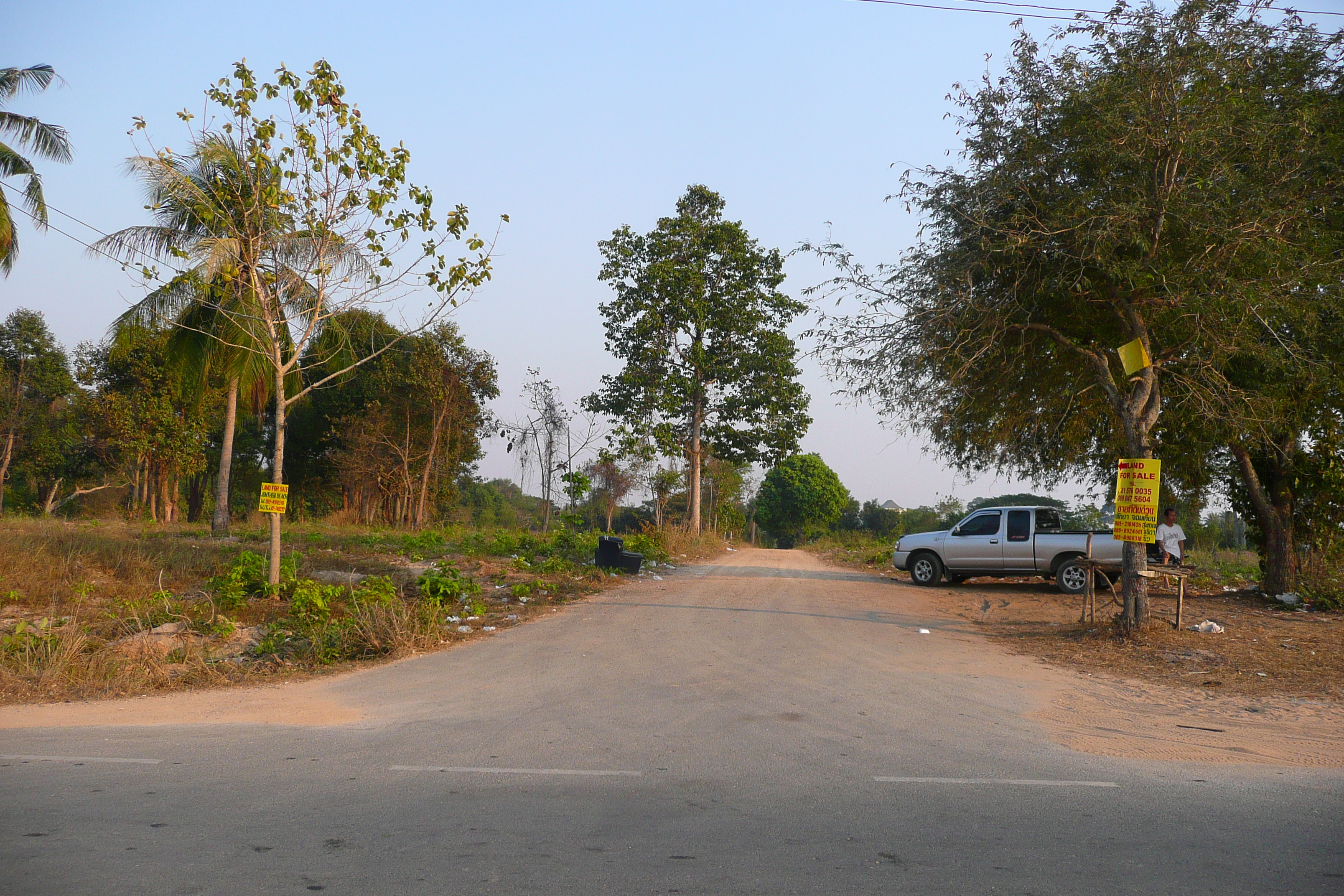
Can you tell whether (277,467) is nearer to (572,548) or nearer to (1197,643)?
(572,548)

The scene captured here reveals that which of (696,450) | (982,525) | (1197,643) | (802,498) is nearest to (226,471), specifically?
(696,450)

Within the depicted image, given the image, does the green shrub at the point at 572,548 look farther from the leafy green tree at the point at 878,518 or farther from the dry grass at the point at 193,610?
the leafy green tree at the point at 878,518

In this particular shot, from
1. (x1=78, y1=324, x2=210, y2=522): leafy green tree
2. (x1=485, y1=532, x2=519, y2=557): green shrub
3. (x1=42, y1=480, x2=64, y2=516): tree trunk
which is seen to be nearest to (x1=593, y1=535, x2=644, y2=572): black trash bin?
(x1=485, y1=532, x2=519, y2=557): green shrub

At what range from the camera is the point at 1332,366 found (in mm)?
12633

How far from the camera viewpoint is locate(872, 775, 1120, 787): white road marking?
5.32m

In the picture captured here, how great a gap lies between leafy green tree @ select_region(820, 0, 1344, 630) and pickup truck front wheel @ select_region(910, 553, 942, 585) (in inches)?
245

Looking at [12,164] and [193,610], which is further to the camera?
[12,164]

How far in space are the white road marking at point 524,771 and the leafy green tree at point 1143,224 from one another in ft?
27.0

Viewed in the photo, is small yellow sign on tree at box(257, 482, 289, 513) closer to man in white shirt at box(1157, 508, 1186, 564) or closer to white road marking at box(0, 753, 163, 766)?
white road marking at box(0, 753, 163, 766)

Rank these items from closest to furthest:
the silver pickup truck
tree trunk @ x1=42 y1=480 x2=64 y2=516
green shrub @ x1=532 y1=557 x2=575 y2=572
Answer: the silver pickup truck
green shrub @ x1=532 y1=557 x2=575 y2=572
tree trunk @ x1=42 y1=480 x2=64 y2=516

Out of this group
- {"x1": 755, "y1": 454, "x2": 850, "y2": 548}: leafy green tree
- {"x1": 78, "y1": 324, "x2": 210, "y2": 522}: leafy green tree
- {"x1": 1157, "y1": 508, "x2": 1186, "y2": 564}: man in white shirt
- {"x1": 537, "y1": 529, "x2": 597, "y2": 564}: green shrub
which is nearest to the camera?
{"x1": 1157, "y1": 508, "x2": 1186, "y2": 564}: man in white shirt

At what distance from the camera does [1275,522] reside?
15.2m

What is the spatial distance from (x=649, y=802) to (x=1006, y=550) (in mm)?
14808

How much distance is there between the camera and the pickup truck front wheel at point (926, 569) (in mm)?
18938
